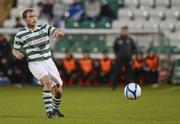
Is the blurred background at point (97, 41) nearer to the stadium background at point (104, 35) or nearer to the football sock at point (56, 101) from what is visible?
the stadium background at point (104, 35)

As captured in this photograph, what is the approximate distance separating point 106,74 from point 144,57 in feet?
5.38

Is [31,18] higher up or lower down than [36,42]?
higher up

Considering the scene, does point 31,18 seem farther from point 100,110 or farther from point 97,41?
point 97,41

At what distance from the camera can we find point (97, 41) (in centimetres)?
2714

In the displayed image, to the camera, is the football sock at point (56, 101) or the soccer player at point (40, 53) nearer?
the soccer player at point (40, 53)

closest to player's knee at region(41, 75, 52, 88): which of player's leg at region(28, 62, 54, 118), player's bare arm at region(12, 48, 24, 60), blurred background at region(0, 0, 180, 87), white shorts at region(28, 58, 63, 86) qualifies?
player's leg at region(28, 62, 54, 118)

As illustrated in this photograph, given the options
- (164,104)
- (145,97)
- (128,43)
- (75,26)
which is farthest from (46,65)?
(75,26)

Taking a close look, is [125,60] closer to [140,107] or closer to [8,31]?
[8,31]

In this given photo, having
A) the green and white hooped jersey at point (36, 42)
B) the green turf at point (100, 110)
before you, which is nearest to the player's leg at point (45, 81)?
the green and white hooped jersey at point (36, 42)

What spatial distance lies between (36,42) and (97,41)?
47.4ft

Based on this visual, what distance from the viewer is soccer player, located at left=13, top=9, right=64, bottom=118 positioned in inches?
497

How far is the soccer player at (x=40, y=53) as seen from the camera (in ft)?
41.4

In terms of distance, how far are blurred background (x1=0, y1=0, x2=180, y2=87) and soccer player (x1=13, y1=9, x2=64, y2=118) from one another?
41.3 ft

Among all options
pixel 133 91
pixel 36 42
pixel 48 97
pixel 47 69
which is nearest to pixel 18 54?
pixel 36 42
